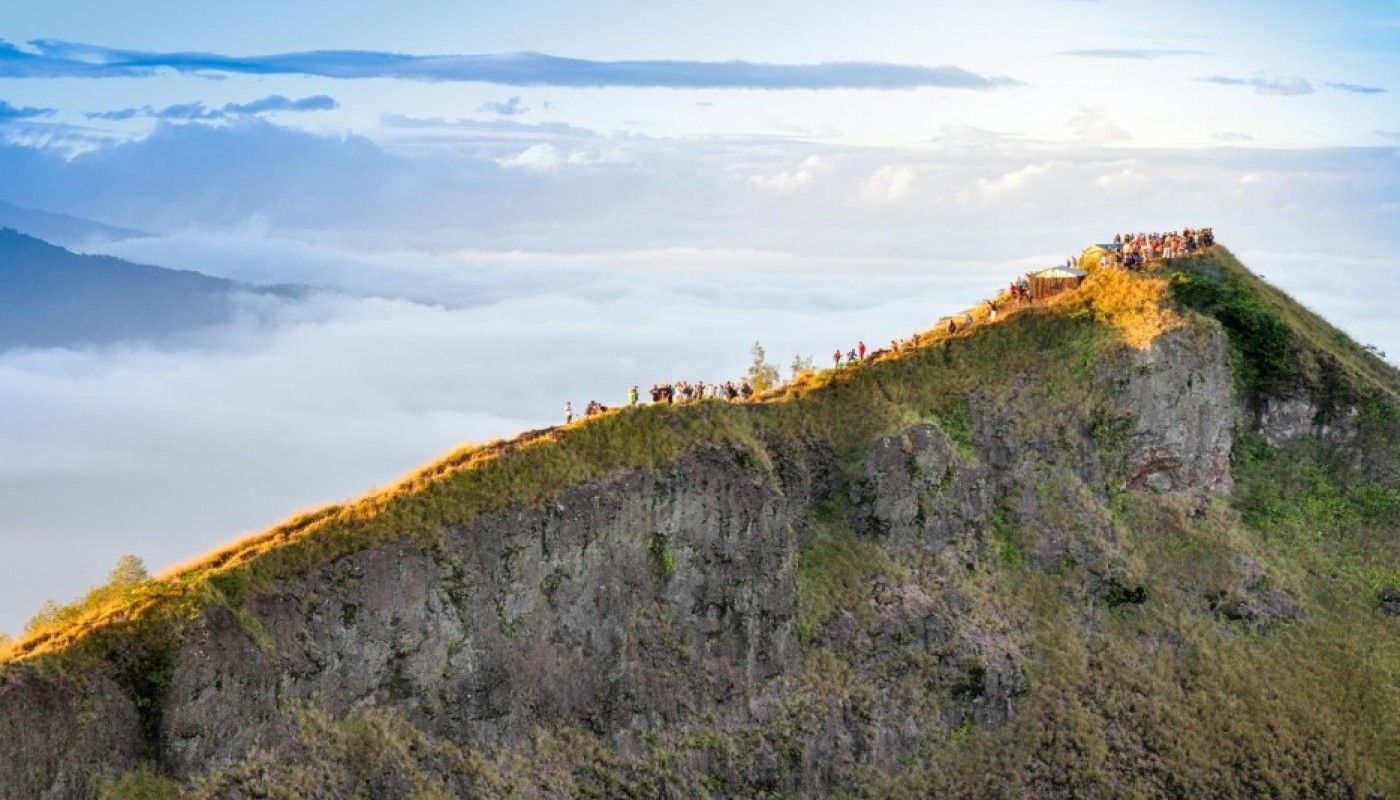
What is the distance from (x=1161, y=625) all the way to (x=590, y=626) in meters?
28.4

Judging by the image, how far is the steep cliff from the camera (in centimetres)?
6606

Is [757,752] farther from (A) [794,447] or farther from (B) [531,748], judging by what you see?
(A) [794,447]

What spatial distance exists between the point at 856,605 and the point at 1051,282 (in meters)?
24.2

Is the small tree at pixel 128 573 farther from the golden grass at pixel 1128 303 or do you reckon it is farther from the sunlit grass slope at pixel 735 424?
the golden grass at pixel 1128 303

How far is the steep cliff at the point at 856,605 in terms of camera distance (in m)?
66.1

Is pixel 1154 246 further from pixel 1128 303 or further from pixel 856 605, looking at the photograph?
pixel 856 605

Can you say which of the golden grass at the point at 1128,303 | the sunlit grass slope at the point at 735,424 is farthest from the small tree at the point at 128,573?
the golden grass at the point at 1128,303

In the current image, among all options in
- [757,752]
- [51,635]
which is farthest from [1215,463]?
[51,635]

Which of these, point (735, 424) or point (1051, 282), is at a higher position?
point (1051, 282)

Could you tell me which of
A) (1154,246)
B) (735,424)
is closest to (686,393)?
(735,424)

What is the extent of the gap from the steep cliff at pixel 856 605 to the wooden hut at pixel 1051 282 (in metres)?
1.34

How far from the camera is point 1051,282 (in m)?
97.0

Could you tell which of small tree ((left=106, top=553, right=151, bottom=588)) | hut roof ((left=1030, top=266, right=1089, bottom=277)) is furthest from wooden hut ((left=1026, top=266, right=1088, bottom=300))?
small tree ((left=106, top=553, right=151, bottom=588))

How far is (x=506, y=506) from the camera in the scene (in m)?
72.8
